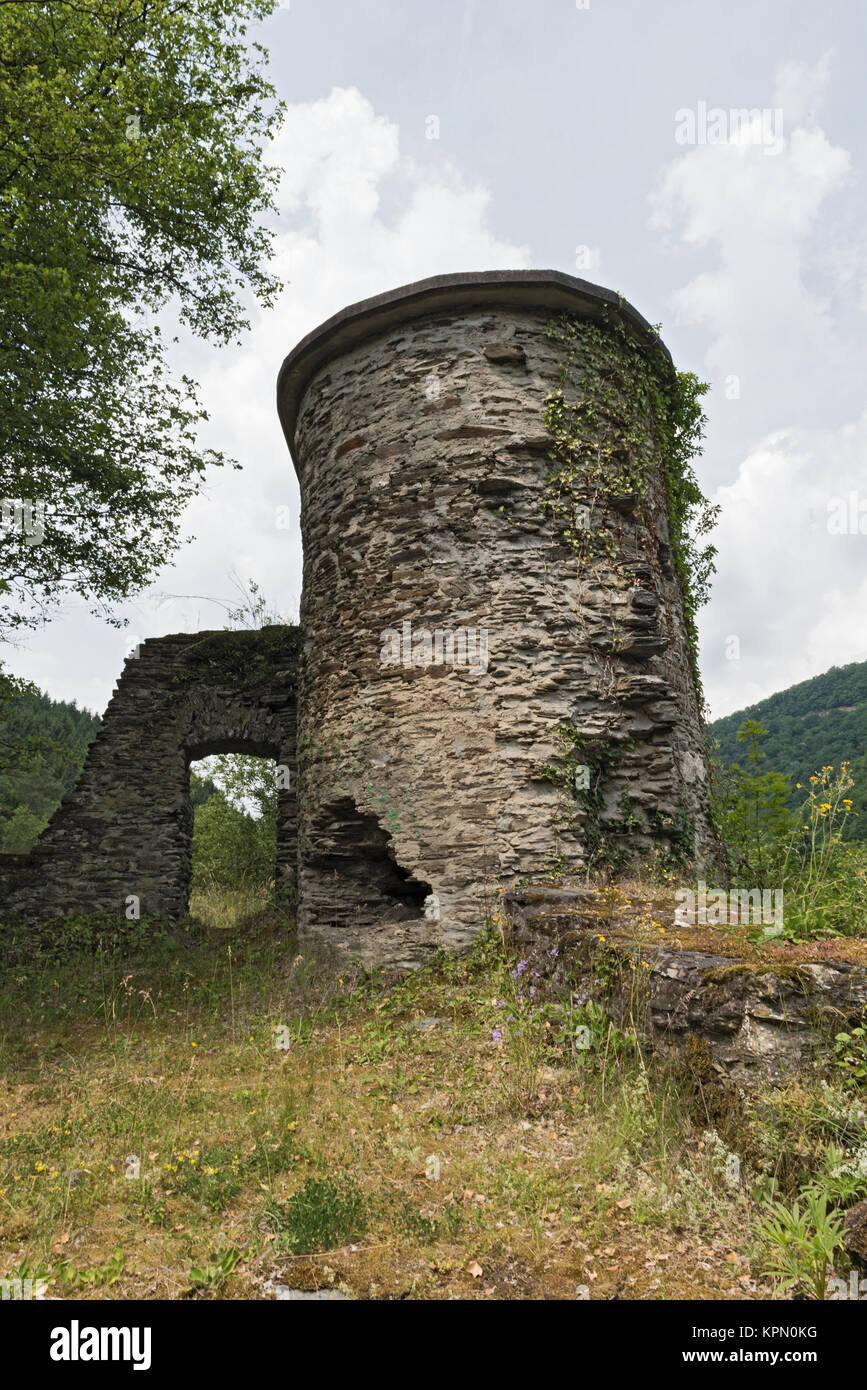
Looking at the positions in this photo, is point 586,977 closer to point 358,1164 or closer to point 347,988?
point 358,1164

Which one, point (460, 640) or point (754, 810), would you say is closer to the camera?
point (460, 640)

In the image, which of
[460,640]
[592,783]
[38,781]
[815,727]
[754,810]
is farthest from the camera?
[38,781]

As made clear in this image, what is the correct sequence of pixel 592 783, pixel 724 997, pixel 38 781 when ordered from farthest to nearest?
pixel 38 781, pixel 592 783, pixel 724 997

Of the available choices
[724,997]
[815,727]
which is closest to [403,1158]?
[724,997]

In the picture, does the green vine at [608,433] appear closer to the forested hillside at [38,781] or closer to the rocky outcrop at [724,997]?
the rocky outcrop at [724,997]

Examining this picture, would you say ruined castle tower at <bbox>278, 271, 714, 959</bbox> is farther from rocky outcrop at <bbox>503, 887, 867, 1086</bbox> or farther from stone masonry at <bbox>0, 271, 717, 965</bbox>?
rocky outcrop at <bbox>503, 887, 867, 1086</bbox>

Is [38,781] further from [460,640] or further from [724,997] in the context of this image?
[724,997]

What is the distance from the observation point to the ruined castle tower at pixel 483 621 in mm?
6137

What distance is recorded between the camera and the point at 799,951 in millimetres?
3424

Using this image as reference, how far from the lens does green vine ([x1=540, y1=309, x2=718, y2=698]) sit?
6.69 m

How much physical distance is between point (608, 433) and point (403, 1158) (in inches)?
232

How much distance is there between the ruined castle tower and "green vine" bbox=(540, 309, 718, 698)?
0.02m

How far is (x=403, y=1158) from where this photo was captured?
11.3 ft

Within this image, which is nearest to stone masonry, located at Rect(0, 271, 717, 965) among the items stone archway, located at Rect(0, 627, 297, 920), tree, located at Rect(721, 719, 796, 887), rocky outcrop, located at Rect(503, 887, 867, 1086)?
tree, located at Rect(721, 719, 796, 887)
